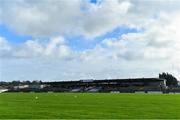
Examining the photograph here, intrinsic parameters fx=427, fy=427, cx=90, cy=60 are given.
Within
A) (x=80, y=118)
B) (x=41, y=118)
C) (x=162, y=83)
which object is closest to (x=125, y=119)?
(x=80, y=118)

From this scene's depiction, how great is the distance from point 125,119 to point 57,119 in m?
4.08

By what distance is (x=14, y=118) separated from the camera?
25.8 metres

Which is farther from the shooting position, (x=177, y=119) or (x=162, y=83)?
(x=162, y=83)

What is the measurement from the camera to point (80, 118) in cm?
2620

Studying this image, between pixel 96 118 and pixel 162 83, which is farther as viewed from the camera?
pixel 162 83

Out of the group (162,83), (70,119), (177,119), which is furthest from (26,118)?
(162,83)

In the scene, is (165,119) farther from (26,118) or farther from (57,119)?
(26,118)

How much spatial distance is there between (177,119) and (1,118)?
416 inches

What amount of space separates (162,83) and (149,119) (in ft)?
556

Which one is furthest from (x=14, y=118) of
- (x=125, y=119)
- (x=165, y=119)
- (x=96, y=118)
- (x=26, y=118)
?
(x=165, y=119)

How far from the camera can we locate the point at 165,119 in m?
25.8

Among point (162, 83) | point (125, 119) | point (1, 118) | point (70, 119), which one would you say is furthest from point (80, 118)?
point (162, 83)

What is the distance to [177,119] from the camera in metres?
25.5

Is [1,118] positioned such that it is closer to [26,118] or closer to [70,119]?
[26,118]
